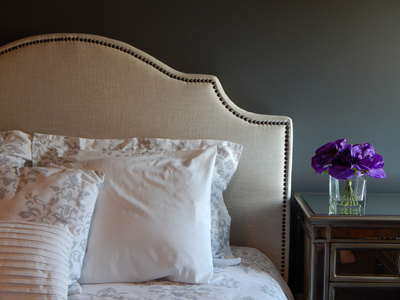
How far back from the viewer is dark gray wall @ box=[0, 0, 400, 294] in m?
2.12

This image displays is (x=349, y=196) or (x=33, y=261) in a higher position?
(x=349, y=196)

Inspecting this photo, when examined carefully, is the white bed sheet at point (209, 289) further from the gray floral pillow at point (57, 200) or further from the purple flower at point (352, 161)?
the purple flower at point (352, 161)

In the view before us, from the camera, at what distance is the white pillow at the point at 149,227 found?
1504mm

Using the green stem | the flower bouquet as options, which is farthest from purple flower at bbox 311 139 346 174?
the green stem

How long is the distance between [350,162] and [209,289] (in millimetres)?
740

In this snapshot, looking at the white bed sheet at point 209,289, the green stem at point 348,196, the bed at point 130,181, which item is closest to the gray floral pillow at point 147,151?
the bed at point 130,181

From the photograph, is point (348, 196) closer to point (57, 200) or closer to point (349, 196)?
point (349, 196)

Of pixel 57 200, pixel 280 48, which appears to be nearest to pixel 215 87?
pixel 280 48

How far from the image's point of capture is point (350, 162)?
174cm

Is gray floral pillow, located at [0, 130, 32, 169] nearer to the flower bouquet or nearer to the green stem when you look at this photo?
the flower bouquet

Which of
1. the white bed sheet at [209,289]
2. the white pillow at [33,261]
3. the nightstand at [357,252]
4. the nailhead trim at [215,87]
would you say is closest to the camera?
the white pillow at [33,261]

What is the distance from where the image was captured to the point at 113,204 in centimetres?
157

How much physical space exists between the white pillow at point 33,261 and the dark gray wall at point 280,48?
3.65ft

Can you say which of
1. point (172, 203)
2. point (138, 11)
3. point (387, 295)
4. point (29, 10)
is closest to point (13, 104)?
point (29, 10)
